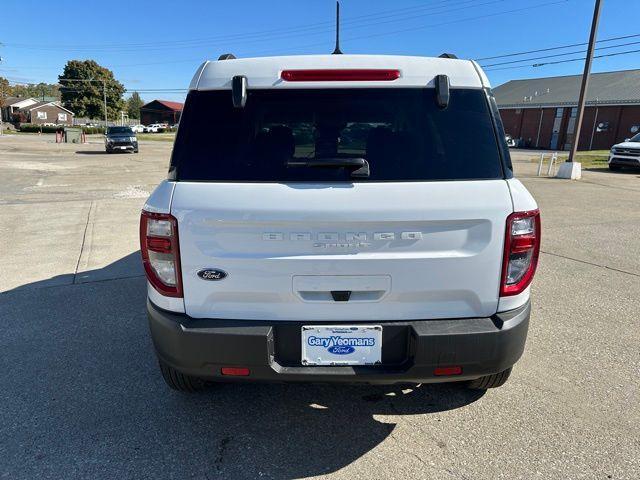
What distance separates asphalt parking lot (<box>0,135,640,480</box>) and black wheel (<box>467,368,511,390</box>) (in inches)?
6.4

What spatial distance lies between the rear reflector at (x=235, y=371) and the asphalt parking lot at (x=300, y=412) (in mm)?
523

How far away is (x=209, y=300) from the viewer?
2.28 meters

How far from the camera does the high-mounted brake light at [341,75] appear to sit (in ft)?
7.78

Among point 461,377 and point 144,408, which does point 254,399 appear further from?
point 461,377

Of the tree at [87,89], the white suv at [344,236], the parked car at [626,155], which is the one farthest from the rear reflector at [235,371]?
the tree at [87,89]

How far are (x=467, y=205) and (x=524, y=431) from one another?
147 cm

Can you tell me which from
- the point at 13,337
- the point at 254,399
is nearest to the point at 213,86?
the point at 254,399

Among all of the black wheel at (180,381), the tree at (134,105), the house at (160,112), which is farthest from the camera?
the tree at (134,105)

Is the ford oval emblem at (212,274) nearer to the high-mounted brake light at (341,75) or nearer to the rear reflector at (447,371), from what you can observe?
the high-mounted brake light at (341,75)

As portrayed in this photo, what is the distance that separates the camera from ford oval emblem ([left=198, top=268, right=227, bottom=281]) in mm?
2225

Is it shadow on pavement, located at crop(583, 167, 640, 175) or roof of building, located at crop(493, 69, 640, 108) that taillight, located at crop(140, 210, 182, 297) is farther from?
roof of building, located at crop(493, 69, 640, 108)

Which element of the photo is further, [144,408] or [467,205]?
[144,408]

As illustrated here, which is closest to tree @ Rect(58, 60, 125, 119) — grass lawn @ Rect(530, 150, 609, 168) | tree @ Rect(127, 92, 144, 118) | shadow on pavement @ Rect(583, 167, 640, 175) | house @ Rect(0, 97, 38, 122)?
house @ Rect(0, 97, 38, 122)

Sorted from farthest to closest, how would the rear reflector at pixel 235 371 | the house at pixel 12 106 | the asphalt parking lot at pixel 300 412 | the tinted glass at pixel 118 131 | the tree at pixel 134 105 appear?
the tree at pixel 134 105
the house at pixel 12 106
the tinted glass at pixel 118 131
the asphalt parking lot at pixel 300 412
the rear reflector at pixel 235 371
